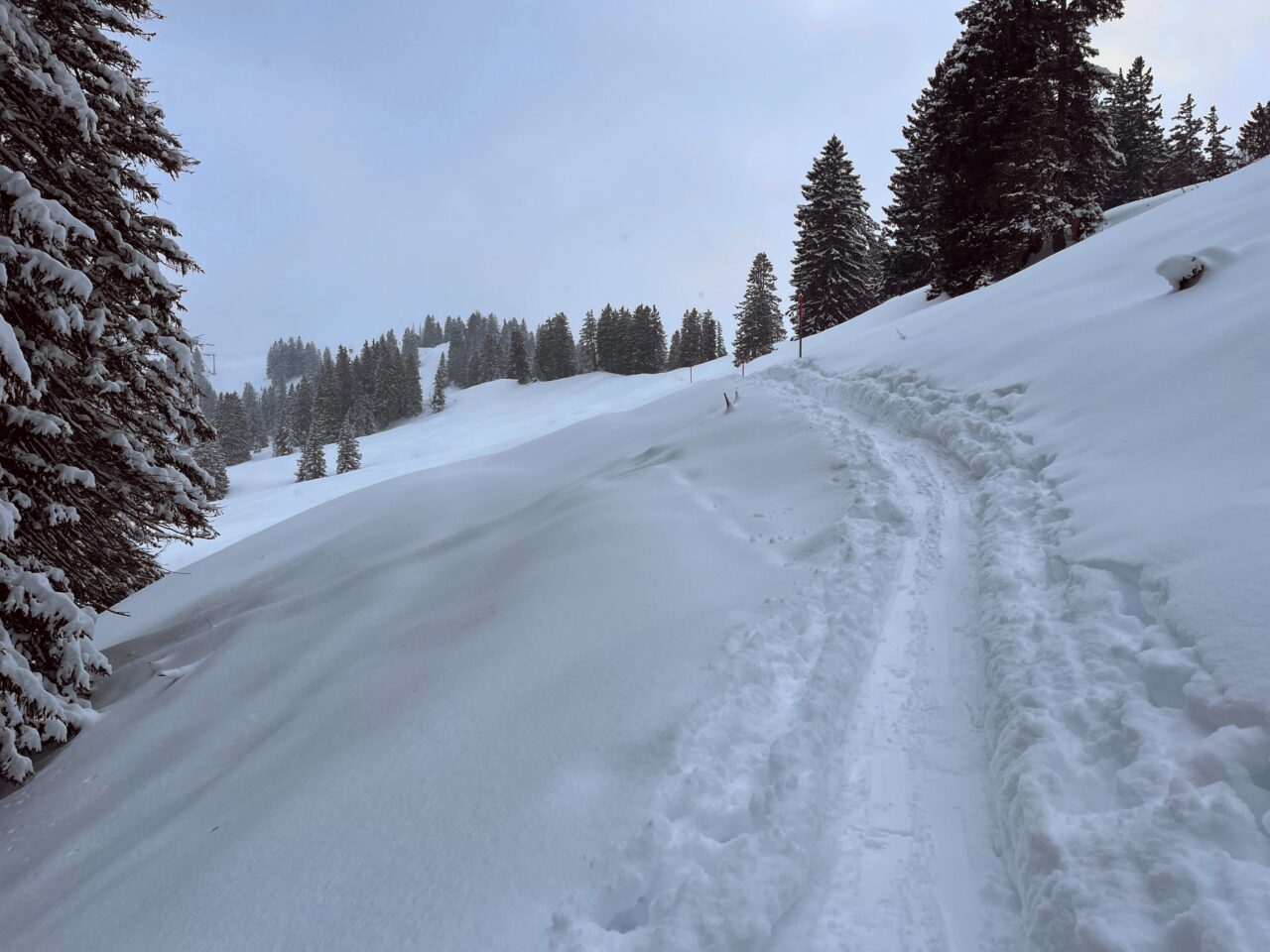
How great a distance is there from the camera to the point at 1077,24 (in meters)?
16.9

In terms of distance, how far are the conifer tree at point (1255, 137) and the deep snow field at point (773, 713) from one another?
3138 centimetres

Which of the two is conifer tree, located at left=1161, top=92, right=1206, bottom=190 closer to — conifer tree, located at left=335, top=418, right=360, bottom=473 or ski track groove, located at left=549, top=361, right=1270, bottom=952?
ski track groove, located at left=549, top=361, right=1270, bottom=952

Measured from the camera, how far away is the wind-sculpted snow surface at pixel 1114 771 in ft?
7.33

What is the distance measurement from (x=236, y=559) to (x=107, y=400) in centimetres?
415

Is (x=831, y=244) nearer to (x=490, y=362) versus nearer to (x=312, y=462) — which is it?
(x=312, y=462)

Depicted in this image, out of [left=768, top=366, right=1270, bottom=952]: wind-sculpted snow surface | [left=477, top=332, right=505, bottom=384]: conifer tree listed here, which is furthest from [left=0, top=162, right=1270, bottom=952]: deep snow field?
[left=477, top=332, right=505, bottom=384]: conifer tree

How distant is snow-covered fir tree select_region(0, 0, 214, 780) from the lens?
5.13 meters

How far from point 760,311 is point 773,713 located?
40.1m

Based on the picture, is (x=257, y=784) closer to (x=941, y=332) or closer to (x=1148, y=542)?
(x=1148, y=542)

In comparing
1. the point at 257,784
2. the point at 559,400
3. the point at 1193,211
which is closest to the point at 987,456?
the point at 257,784

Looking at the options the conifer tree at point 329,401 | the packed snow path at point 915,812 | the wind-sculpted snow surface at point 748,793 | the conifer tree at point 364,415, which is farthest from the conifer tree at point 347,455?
the packed snow path at point 915,812

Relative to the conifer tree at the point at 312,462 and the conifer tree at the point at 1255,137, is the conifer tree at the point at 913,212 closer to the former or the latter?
the conifer tree at the point at 1255,137

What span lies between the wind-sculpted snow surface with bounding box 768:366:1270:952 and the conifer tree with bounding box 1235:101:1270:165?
1434 inches

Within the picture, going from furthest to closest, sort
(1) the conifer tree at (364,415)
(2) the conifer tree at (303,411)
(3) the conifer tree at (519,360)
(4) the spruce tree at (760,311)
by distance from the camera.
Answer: (3) the conifer tree at (519,360)
(2) the conifer tree at (303,411)
(1) the conifer tree at (364,415)
(4) the spruce tree at (760,311)
